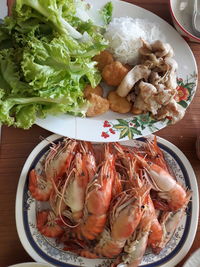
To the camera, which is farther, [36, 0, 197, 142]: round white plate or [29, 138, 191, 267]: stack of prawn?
[36, 0, 197, 142]: round white plate

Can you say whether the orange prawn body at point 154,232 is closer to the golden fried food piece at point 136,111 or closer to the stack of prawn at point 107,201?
the stack of prawn at point 107,201

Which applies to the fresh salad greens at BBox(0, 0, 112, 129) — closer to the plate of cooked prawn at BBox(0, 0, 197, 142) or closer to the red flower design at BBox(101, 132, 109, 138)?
the plate of cooked prawn at BBox(0, 0, 197, 142)

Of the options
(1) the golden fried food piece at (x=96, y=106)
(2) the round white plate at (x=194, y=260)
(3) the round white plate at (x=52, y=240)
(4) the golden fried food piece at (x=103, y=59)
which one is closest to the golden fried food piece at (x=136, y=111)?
(1) the golden fried food piece at (x=96, y=106)

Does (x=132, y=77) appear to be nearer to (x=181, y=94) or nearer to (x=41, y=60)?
(x=181, y=94)

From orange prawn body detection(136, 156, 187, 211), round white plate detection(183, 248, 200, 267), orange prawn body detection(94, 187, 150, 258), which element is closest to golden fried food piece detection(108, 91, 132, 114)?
orange prawn body detection(136, 156, 187, 211)

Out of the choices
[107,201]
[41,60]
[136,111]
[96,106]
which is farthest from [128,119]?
[41,60]
